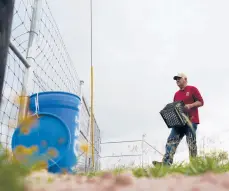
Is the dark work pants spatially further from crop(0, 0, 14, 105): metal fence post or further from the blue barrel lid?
crop(0, 0, 14, 105): metal fence post

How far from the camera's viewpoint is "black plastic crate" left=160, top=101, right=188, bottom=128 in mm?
4523

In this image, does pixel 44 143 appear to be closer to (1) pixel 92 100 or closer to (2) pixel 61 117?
(2) pixel 61 117

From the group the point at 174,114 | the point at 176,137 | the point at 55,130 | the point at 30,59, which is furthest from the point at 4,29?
the point at 176,137

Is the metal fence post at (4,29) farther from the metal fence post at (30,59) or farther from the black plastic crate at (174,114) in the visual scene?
the black plastic crate at (174,114)

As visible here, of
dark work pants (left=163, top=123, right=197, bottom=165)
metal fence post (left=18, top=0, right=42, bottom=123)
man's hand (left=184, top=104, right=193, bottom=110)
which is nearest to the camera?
metal fence post (left=18, top=0, right=42, bottom=123)

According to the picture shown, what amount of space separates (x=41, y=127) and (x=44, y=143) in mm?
160

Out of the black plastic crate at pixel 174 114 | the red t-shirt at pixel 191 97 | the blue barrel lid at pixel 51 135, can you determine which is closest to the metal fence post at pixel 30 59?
the blue barrel lid at pixel 51 135

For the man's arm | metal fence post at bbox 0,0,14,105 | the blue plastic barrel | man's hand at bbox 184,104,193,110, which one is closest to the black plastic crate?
man's hand at bbox 184,104,193,110

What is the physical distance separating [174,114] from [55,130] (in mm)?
1927

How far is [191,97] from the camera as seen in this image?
475 centimetres

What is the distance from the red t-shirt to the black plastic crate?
13 centimetres

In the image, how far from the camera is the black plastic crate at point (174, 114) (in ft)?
14.8

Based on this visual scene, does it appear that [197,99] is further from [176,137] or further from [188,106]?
[176,137]

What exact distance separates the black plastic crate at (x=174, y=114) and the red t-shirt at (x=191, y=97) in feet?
0.42
